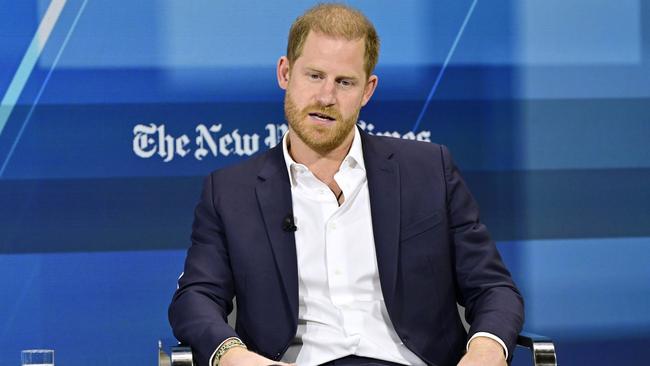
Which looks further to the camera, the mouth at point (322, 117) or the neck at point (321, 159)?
Result: the neck at point (321, 159)

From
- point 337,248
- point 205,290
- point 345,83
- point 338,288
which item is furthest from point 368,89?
point 205,290

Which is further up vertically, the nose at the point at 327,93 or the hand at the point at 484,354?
the nose at the point at 327,93

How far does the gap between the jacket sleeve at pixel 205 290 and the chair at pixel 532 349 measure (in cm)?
5

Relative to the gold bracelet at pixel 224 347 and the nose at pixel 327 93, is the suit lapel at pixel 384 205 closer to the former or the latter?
the nose at pixel 327 93

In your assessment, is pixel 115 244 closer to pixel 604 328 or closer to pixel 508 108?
pixel 508 108

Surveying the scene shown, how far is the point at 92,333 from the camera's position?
3.73 metres

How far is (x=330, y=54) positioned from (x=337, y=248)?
→ 51 cm

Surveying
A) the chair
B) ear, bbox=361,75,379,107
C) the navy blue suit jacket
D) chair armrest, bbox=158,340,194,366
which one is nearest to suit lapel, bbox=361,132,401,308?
the navy blue suit jacket

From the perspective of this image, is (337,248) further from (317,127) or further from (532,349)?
(532,349)

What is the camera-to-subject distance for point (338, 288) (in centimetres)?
283

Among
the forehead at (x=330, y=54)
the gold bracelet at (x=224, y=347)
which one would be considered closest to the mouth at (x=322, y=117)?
the forehead at (x=330, y=54)

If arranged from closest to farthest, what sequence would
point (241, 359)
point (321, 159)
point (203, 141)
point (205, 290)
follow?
point (241, 359) → point (205, 290) → point (321, 159) → point (203, 141)

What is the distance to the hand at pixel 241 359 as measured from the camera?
2.54 metres

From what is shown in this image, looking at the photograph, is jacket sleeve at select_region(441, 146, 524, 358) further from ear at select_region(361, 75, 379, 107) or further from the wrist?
ear at select_region(361, 75, 379, 107)
